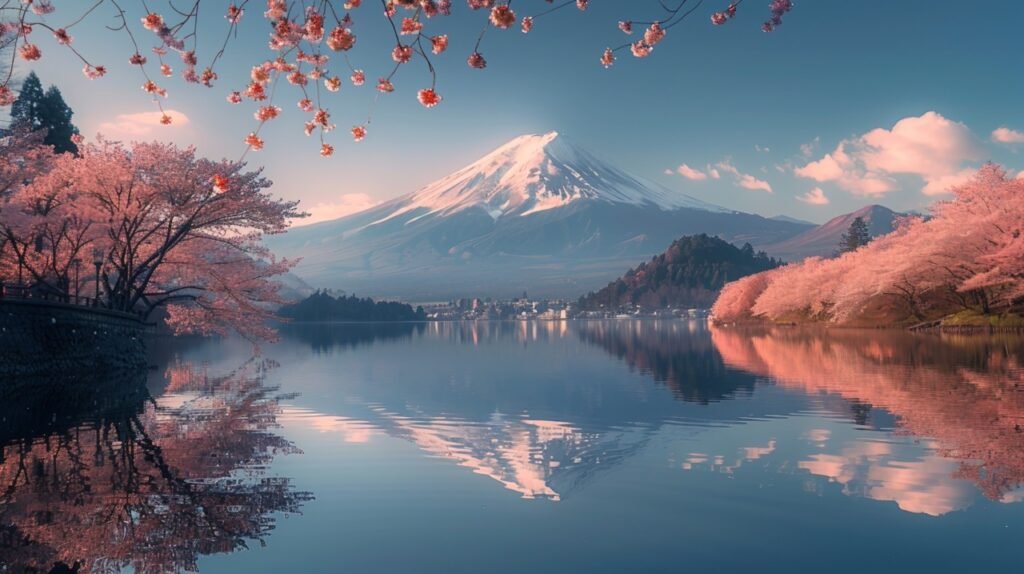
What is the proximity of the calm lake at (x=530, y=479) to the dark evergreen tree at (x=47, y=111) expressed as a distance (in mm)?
39921

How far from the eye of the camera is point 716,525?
274 inches

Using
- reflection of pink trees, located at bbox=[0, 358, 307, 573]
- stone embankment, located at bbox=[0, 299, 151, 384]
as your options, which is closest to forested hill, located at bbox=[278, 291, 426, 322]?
stone embankment, located at bbox=[0, 299, 151, 384]

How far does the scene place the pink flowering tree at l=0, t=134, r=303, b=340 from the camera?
88.1 feet

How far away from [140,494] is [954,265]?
158 ft

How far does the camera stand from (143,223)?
3042 centimetres

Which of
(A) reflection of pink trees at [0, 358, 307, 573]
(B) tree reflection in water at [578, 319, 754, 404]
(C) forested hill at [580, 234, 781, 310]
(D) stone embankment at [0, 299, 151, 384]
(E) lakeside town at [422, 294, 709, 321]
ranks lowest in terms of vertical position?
(A) reflection of pink trees at [0, 358, 307, 573]

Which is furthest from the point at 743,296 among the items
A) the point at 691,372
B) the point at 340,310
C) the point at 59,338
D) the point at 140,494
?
the point at 140,494

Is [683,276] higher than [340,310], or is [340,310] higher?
[683,276]

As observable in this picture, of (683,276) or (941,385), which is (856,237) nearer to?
(683,276)

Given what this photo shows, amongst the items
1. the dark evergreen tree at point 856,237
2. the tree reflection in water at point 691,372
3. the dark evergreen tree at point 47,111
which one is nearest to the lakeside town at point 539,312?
the dark evergreen tree at point 856,237

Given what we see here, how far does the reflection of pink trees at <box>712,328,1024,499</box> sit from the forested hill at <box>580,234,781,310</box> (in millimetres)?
120460

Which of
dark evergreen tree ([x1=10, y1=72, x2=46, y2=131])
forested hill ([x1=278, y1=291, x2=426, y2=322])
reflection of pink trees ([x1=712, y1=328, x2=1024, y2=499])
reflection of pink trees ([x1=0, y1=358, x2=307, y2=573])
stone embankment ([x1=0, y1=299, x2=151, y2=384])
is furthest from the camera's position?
forested hill ([x1=278, y1=291, x2=426, y2=322])

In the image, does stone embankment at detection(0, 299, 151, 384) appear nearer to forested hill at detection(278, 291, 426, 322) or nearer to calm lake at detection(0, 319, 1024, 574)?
calm lake at detection(0, 319, 1024, 574)

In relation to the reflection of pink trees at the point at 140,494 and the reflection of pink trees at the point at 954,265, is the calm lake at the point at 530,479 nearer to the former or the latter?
the reflection of pink trees at the point at 140,494
